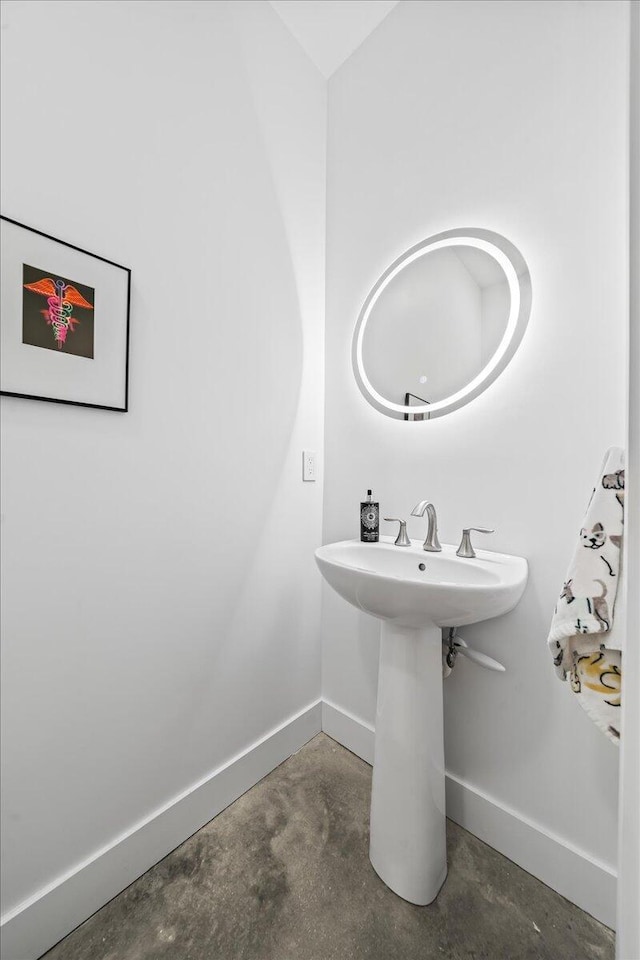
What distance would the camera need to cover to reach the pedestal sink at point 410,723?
0.93 meters

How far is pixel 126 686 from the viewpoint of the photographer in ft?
3.30

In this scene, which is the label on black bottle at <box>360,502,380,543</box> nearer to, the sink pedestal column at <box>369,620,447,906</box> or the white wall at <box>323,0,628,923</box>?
the white wall at <box>323,0,628,923</box>

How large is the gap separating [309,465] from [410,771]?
→ 1006mm

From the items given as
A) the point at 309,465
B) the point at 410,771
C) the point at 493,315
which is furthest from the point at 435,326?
the point at 410,771

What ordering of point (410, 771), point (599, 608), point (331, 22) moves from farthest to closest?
point (331, 22)
point (410, 771)
point (599, 608)

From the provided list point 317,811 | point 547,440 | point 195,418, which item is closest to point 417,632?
point 547,440

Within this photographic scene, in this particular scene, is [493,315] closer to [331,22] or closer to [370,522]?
[370,522]

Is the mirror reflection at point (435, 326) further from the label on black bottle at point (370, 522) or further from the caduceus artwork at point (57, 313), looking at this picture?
the caduceus artwork at point (57, 313)

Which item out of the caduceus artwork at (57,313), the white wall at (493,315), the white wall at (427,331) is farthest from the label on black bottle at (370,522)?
the caduceus artwork at (57,313)

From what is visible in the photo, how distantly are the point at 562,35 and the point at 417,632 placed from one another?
1583mm

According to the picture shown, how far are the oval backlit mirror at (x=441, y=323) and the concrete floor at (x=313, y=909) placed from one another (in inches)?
51.1

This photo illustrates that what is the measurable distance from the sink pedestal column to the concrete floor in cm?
7

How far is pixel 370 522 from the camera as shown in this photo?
1.34 m

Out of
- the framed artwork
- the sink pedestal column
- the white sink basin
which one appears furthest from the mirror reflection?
the framed artwork
